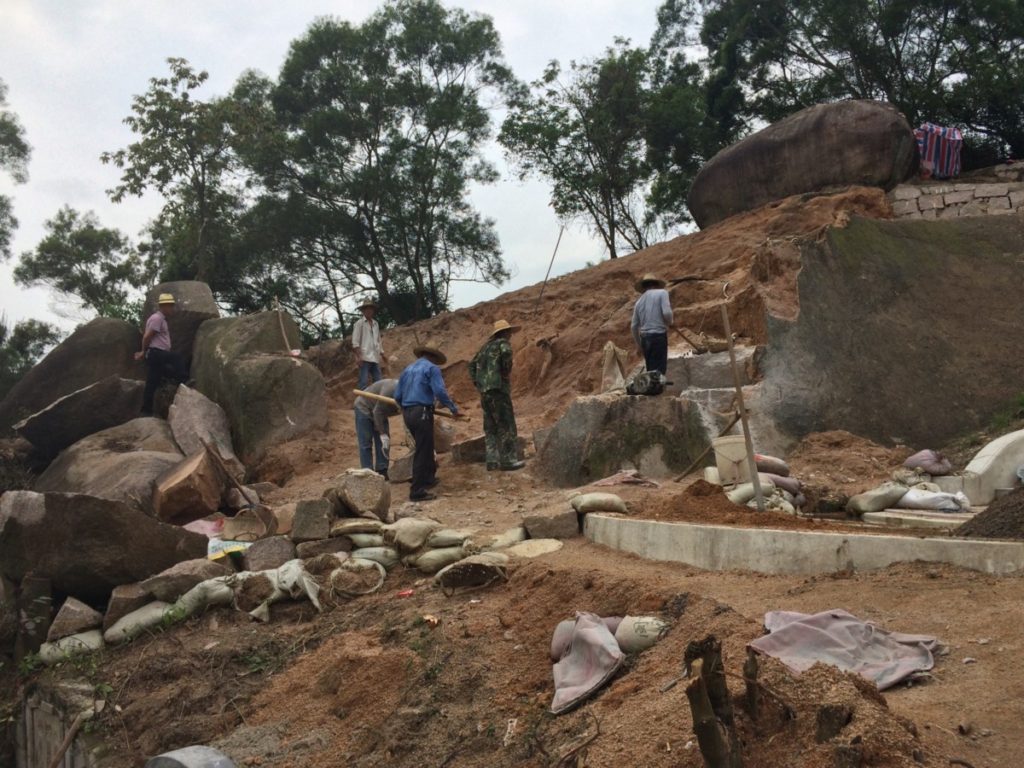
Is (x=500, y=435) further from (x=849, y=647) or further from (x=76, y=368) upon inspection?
(x=76, y=368)

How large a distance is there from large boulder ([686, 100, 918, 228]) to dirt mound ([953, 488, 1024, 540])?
11.2 m

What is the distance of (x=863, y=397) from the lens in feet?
32.6

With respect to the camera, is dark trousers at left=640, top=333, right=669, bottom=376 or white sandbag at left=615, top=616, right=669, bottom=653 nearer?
white sandbag at left=615, top=616, right=669, bottom=653

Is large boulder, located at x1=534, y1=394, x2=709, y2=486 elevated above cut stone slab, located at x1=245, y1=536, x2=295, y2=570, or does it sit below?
above

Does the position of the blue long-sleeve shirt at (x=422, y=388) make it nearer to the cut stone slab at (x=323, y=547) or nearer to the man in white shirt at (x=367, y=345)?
the cut stone slab at (x=323, y=547)

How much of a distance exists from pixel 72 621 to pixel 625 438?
4.85 m

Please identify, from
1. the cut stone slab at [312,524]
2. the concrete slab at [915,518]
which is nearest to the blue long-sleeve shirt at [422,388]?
the cut stone slab at [312,524]

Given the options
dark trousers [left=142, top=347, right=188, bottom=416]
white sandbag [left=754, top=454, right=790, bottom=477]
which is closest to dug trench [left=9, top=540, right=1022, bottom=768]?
white sandbag [left=754, top=454, right=790, bottom=477]

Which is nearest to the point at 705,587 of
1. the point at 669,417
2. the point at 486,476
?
the point at 669,417

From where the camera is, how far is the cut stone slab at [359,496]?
8.34 m

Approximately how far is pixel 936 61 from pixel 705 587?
1614cm

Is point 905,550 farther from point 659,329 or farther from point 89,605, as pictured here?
point 89,605

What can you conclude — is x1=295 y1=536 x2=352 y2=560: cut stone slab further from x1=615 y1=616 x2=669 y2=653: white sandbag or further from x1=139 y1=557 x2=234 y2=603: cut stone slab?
x1=615 y1=616 x2=669 y2=653: white sandbag

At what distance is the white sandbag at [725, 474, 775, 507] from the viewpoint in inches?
287
